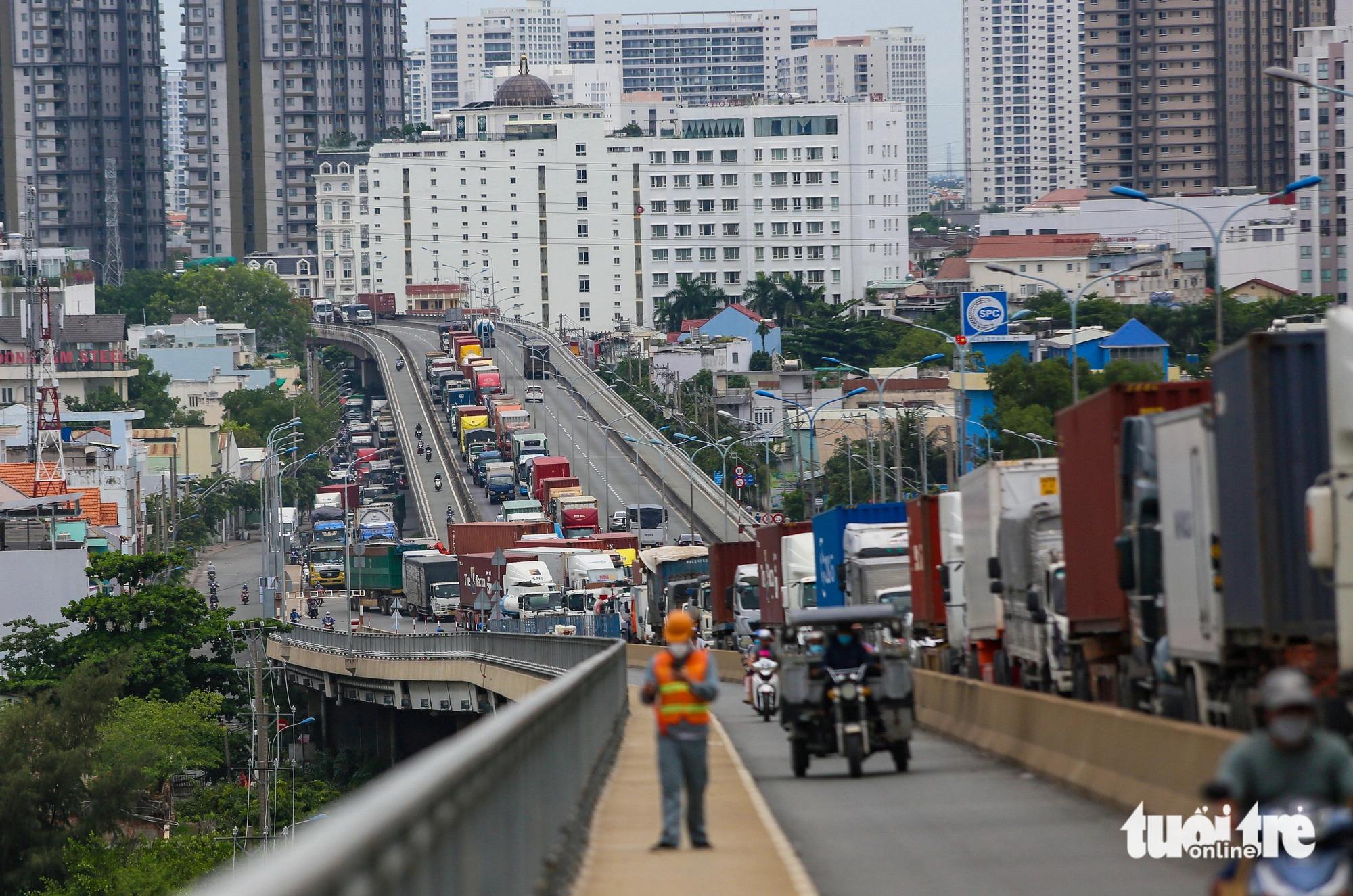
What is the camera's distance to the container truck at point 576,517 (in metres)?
94.5

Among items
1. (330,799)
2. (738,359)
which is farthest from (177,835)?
(738,359)

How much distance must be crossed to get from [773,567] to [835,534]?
6282 millimetres

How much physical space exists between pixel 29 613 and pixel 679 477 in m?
47.5

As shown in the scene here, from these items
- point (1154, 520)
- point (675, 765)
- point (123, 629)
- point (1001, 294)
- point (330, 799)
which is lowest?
point (330, 799)

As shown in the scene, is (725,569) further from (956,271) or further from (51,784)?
(956,271)

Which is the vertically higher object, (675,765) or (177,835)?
(675,765)

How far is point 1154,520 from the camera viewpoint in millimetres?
17703

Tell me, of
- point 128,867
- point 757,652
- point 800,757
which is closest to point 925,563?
point 757,652

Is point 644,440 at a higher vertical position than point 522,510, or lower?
higher

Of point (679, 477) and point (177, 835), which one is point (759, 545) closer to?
point (177, 835)

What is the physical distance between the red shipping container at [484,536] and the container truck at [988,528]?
53634 millimetres

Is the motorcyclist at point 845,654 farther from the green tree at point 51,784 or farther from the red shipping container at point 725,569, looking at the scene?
the green tree at point 51,784

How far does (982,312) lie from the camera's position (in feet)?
393

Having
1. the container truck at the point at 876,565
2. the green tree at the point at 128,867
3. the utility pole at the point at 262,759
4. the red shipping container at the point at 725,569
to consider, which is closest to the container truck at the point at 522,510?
the utility pole at the point at 262,759
